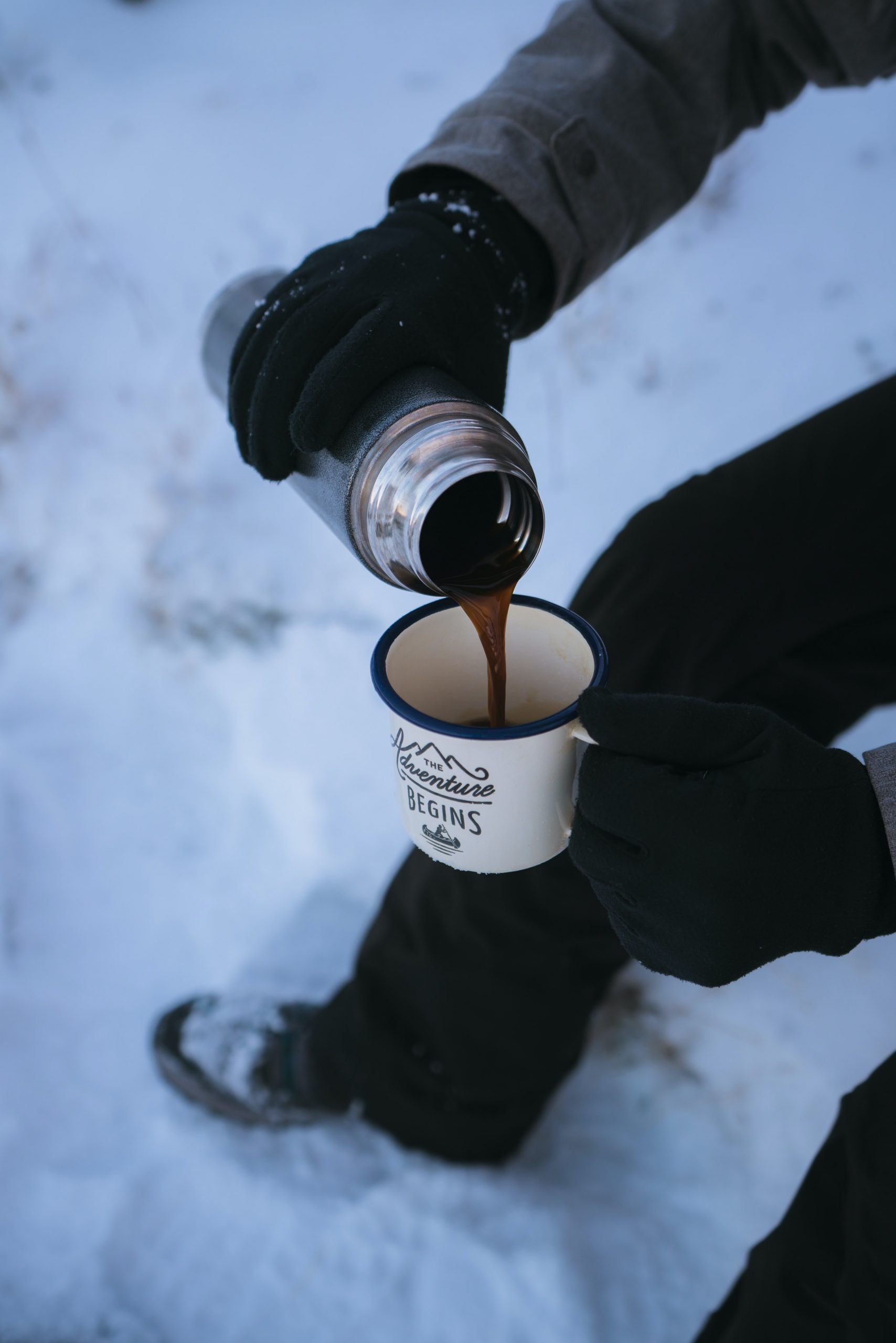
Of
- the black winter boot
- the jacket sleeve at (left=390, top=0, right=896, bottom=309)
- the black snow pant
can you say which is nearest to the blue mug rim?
the black snow pant

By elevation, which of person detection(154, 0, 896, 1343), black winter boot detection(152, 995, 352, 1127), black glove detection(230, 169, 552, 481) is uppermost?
black glove detection(230, 169, 552, 481)

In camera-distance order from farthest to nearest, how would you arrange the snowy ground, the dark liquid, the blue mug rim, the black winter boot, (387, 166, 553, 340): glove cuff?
the black winter boot
the snowy ground
(387, 166, 553, 340): glove cuff
the dark liquid
the blue mug rim

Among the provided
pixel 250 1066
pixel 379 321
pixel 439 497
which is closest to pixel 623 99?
pixel 379 321

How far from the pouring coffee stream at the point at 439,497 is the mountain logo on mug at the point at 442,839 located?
0.39ft

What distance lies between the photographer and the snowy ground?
48.0 inches

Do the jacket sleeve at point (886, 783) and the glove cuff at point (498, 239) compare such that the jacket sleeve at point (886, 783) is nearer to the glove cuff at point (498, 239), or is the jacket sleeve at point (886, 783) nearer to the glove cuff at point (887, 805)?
the glove cuff at point (887, 805)

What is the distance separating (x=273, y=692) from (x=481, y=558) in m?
1.21

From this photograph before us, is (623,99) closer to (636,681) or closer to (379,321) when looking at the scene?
(379,321)

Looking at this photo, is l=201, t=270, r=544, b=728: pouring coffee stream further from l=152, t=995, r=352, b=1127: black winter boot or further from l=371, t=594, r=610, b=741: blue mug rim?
l=152, t=995, r=352, b=1127: black winter boot

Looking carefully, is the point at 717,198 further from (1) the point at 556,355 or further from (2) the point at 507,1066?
(2) the point at 507,1066

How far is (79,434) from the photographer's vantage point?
2.44m

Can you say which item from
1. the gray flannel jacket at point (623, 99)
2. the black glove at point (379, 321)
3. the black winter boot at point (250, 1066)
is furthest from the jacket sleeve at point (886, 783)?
the black winter boot at point (250, 1066)

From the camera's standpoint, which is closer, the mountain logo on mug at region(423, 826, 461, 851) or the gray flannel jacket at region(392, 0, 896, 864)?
the mountain logo on mug at region(423, 826, 461, 851)

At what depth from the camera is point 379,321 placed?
829mm
